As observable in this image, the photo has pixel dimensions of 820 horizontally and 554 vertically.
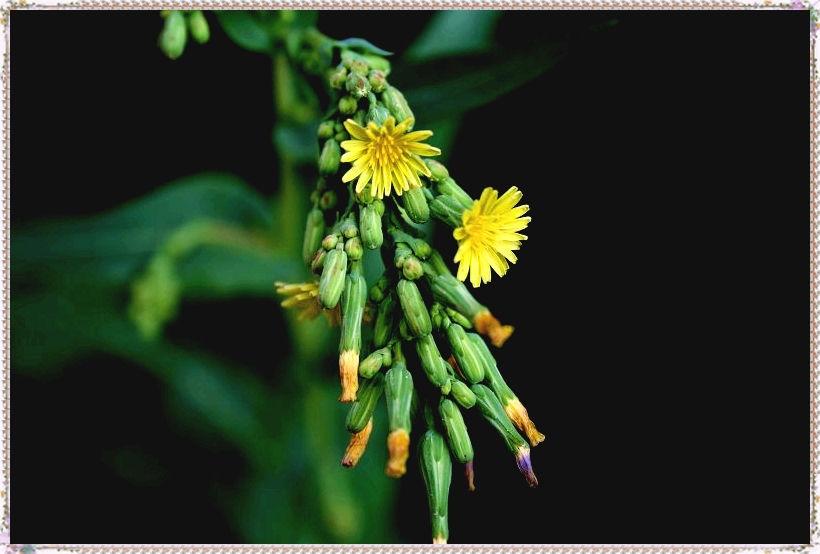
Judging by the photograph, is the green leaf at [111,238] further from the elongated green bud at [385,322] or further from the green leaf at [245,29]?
the elongated green bud at [385,322]

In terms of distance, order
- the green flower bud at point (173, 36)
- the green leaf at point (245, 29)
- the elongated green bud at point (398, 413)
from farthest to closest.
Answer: the green leaf at point (245, 29) < the green flower bud at point (173, 36) < the elongated green bud at point (398, 413)

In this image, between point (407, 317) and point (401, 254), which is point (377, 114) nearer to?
point (401, 254)

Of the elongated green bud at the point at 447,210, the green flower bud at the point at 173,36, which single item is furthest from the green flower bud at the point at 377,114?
the green flower bud at the point at 173,36

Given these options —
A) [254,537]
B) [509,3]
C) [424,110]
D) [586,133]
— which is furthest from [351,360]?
[254,537]

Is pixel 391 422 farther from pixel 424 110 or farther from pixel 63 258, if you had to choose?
pixel 63 258

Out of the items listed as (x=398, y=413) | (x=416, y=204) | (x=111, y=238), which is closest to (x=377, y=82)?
(x=416, y=204)

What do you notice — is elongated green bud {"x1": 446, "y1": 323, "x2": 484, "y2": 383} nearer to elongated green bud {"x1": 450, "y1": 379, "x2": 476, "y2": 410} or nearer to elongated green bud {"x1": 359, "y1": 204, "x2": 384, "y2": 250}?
elongated green bud {"x1": 450, "y1": 379, "x2": 476, "y2": 410}
